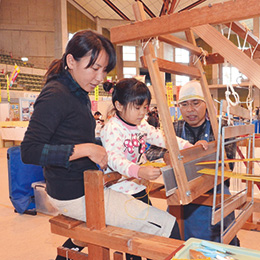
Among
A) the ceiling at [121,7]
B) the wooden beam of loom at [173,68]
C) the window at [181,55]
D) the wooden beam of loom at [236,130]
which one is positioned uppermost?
the ceiling at [121,7]

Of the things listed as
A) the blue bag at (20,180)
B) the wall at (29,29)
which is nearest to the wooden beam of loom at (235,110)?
the blue bag at (20,180)

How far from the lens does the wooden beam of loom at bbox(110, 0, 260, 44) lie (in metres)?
0.85

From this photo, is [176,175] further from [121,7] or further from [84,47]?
[121,7]

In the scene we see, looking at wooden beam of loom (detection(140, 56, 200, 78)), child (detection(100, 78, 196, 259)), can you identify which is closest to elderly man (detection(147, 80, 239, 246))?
child (detection(100, 78, 196, 259))

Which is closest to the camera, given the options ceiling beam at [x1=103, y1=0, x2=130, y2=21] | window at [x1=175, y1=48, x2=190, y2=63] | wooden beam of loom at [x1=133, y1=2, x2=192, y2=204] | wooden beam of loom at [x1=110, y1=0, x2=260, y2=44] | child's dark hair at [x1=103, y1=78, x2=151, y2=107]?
wooden beam of loom at [x1=110, y1=0, x2=260, y2=44]

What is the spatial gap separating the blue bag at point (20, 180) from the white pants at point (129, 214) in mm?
2314

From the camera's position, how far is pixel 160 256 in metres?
0.98

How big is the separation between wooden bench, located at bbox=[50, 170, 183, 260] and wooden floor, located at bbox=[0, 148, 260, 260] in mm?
1291

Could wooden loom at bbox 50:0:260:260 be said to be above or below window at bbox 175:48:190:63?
below

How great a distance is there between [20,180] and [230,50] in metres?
3.08

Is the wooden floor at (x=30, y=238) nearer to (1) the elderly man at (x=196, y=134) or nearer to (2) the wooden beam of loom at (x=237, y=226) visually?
(1) the elderly man at (x=196, y=134)

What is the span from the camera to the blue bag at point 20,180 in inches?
130

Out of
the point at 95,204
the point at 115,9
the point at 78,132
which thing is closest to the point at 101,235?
the point at 95,204

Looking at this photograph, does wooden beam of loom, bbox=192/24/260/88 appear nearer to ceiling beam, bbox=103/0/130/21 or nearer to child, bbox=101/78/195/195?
child, bbox=101/78/195/195
